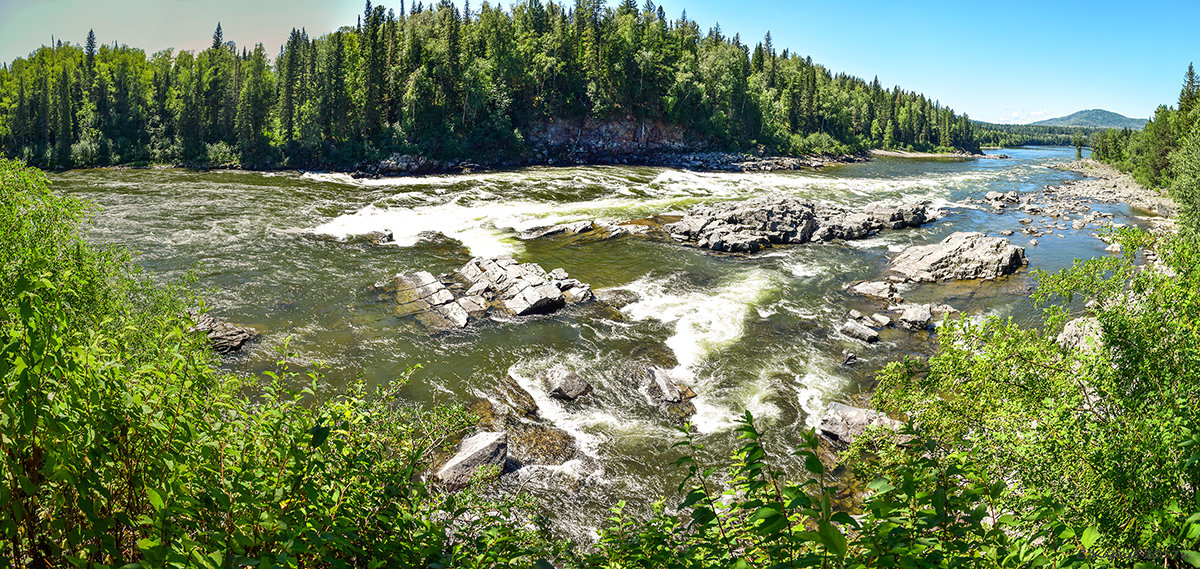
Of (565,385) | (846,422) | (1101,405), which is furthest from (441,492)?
(846,422)

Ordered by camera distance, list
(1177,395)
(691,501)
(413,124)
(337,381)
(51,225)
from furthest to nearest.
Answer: (413,124), (337,381), (51,225), (1177,395), (691,501)

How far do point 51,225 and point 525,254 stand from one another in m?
22.6

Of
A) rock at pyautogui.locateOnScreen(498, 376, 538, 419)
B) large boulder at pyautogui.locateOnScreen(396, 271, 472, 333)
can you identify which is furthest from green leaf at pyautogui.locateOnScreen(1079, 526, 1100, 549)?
large boulder at pyautogui.locateOnScreen(396, 271, 472, 333)

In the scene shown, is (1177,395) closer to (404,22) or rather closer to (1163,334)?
(1163,334)

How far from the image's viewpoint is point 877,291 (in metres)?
26.6

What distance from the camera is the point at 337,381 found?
57.5 feet

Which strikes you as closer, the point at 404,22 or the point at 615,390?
the point at 615,390

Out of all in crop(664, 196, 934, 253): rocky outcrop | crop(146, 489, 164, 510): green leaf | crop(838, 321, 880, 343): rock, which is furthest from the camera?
crop(664, 196, 934, 253): rocky outcrop

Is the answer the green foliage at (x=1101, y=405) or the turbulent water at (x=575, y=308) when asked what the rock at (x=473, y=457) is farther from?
the green foliage at (x=1101, y=405)

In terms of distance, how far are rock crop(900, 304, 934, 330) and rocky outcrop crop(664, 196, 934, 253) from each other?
12002 millimetres

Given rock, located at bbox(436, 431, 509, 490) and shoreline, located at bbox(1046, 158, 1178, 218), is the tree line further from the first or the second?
rock, located at bbox(436, 431, 509, 490)

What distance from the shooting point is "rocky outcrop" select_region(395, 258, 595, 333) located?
23.0 metres

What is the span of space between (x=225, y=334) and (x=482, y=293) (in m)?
9.69

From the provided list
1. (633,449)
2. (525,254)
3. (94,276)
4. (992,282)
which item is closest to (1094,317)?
(633,449)
